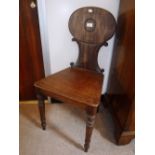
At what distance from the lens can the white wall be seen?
138 centimetres

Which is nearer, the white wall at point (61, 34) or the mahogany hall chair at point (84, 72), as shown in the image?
the mahogany hall chair at point (84, 72)

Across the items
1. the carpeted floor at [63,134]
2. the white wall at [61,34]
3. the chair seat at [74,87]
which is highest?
the white wall at [61,34]

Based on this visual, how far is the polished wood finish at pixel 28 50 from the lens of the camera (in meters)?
1.41

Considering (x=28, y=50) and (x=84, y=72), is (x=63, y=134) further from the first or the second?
(x=28, y=50)

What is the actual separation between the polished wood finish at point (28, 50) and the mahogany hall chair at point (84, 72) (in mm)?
339

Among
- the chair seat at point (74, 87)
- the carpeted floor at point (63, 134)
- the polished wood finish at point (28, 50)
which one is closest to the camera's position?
the chair seat at point (74, 87)

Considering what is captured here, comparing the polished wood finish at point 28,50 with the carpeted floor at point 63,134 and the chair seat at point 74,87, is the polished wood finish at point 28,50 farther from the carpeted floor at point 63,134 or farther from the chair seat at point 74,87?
the chair seat at point 74,87

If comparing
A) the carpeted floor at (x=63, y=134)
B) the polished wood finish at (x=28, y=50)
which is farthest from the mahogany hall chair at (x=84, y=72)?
the polished wood finish at (x=28, y=50)

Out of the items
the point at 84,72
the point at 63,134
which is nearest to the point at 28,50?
the point at 84,72

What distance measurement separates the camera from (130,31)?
1165mm

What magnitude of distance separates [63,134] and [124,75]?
74 cm

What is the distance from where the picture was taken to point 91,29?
54.9 inches

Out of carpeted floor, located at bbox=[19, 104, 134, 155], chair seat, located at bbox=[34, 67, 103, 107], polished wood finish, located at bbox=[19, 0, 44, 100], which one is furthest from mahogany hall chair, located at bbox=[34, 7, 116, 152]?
polished wood finish, located at bbox=[19, 0, 44, 100]

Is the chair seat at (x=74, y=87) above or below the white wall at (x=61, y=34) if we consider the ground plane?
below
